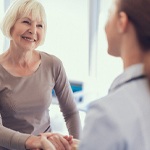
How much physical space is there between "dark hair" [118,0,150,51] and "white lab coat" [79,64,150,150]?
0.34 feet

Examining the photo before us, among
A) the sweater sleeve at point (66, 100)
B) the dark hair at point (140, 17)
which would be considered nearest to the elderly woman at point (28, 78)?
the sweater sleeve at point (66, 100)

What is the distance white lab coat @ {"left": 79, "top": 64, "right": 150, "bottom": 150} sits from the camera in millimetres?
669

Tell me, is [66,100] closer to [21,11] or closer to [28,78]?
[28,78]

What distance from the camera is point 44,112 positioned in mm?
1695

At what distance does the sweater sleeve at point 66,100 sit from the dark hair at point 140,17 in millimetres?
1022

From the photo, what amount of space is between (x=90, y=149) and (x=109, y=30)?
11.5 inches

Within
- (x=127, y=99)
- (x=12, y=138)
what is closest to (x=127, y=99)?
(x=127, y=99)

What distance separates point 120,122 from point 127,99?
0.05 metres

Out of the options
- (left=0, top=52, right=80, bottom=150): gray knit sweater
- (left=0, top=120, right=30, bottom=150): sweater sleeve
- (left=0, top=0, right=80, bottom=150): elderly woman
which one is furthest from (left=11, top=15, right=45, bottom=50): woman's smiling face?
(left=0, top=120, right=30, bottom=150): sweater sleeve

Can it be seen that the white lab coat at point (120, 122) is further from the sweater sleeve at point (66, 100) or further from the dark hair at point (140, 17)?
the sweater sleeve at point (66, 100)

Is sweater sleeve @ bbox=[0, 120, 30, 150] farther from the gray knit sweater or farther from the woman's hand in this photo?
the woman's hand

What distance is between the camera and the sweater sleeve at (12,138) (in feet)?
4.81

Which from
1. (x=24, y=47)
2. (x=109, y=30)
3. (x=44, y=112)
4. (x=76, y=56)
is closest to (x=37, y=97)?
(x=44, y=112)

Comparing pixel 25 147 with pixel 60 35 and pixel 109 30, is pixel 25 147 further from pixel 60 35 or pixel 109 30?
pixel 60 35
